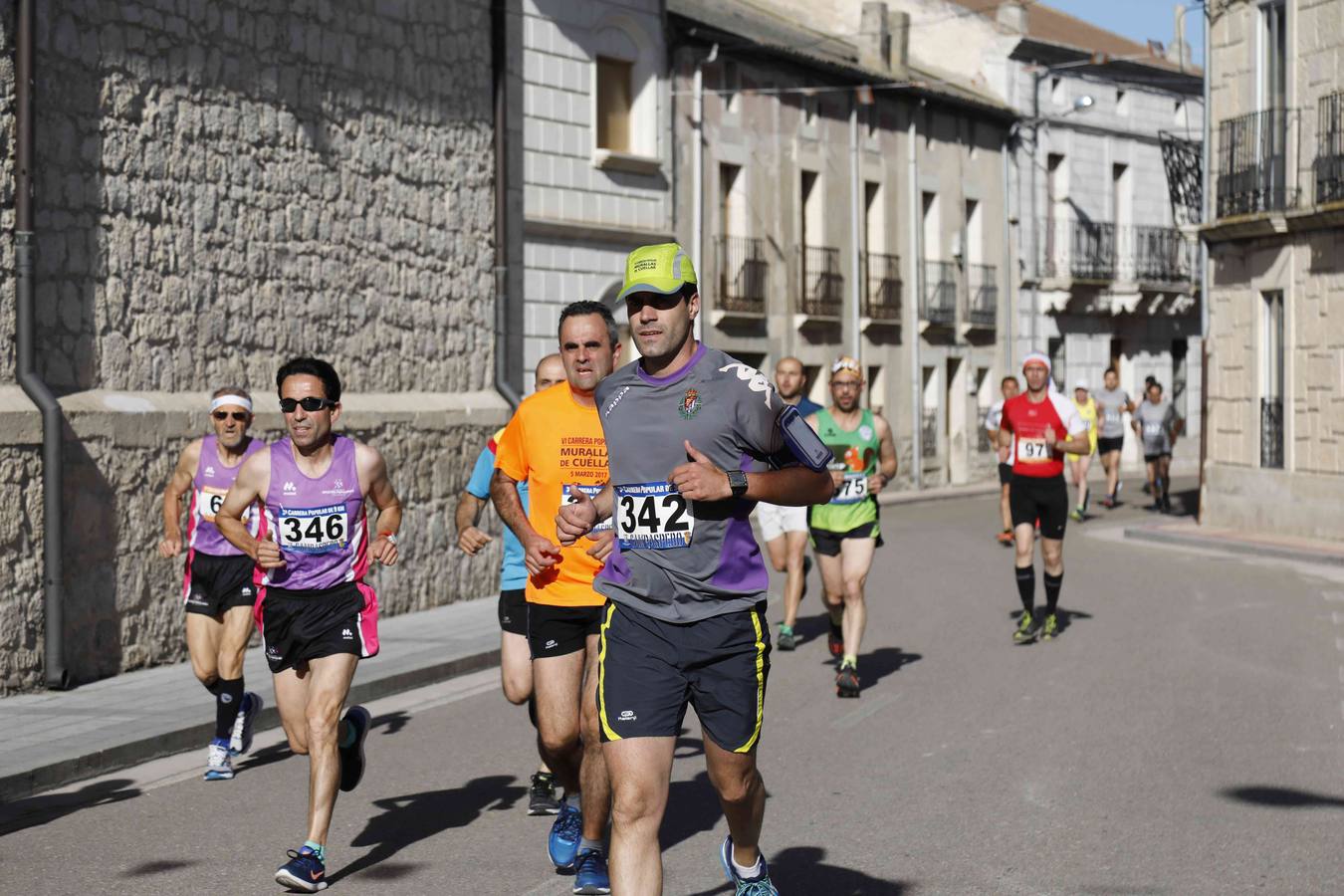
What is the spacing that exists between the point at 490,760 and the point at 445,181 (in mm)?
9375

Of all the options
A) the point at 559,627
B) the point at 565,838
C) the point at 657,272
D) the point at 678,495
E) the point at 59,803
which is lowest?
the point at 59,803

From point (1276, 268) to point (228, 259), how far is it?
586 inches

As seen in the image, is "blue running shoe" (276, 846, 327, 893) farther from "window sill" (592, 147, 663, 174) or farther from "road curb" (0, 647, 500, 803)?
"window sill" (592, 147, 663, 174)

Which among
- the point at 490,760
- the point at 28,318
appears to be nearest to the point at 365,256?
the point at 28,318

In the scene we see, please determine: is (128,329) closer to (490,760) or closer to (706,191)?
(490,760)

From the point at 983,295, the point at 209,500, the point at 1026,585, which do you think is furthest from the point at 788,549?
the point at 983,295

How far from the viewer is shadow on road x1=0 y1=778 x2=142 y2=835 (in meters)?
7.86

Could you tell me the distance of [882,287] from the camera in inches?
1421

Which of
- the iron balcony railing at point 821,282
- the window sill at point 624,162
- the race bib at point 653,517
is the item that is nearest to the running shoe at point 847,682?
the race bib at point 653,517

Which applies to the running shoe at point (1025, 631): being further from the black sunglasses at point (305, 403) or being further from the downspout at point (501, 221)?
the black sunglasses at point (305, 403)

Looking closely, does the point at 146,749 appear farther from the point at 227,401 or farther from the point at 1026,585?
the point at 1026,585

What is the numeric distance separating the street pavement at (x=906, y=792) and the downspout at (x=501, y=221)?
5.90m

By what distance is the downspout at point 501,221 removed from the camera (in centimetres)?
1822

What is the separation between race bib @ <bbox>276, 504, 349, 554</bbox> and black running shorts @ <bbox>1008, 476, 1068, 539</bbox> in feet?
22.9
